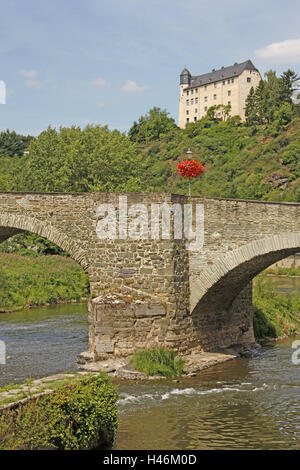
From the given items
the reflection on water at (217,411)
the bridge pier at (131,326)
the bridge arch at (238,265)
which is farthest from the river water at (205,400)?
the bridge arch at (238,265)

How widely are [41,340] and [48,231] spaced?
4.33 meters

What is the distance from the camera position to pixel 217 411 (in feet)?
37.0

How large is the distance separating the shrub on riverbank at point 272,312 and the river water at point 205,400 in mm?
713

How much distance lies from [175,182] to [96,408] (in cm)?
6602

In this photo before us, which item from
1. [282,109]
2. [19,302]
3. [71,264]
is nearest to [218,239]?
[19,302]

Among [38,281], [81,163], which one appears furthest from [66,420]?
[81,163]

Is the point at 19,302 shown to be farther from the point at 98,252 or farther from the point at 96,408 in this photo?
the point at 96,408

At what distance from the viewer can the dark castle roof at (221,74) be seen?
94750mm

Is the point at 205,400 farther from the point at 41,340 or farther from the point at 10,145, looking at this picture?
the point at 10,145

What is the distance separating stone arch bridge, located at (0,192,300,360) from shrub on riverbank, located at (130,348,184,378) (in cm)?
30

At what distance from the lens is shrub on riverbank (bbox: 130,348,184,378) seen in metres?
13.7

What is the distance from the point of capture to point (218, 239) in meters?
14.6

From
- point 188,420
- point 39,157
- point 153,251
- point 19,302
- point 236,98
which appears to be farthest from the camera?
point 236,98

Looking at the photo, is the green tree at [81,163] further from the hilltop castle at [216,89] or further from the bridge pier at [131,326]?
the hilltop castle at [216,89]
